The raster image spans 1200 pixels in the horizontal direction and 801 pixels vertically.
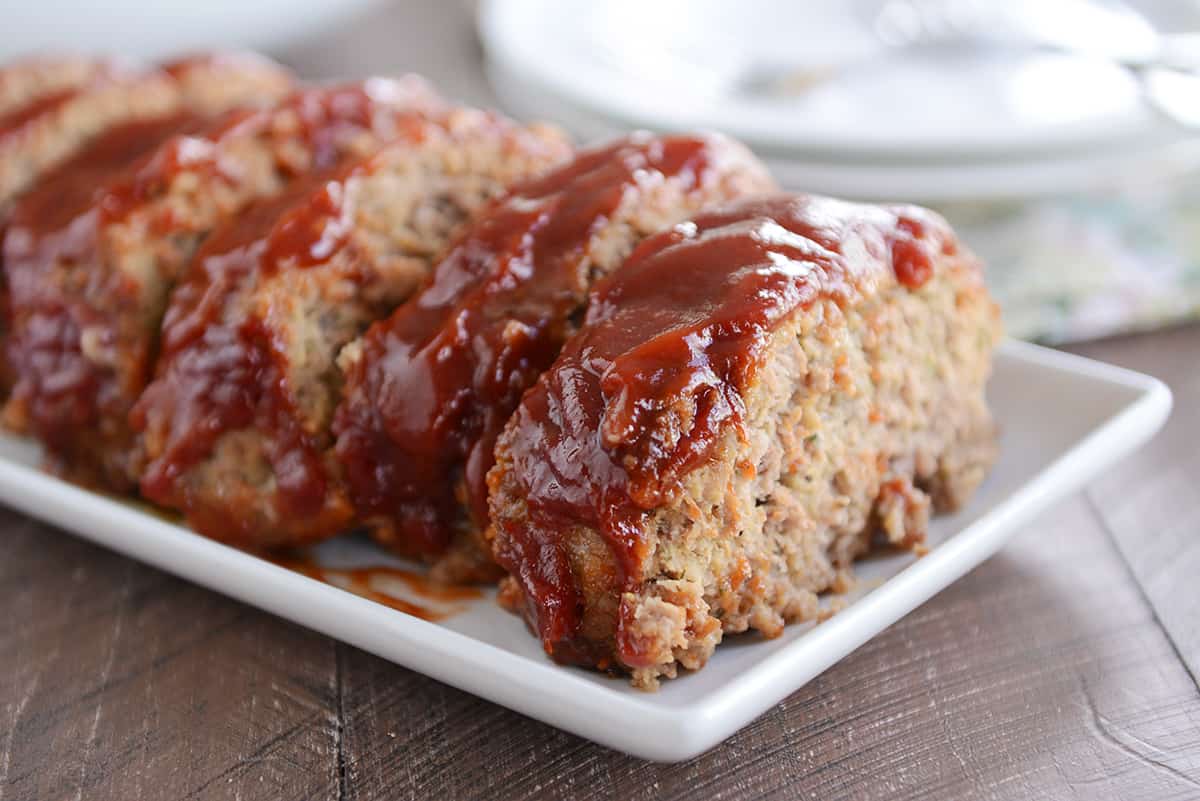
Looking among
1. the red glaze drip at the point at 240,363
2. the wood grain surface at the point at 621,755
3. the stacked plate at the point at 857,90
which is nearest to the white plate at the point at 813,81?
the stacked plate at the point at 857,90

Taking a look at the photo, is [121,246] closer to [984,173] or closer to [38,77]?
[38,77]

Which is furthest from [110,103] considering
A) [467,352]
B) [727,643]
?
[727,643]

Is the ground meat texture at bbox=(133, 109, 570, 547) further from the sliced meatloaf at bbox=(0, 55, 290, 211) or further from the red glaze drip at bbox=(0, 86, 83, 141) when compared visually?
the red glaze drip at bbox=(0, 86, 83, 141)

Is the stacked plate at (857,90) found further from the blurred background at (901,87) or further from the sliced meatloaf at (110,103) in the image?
the sliced meatloaf at (110,103)

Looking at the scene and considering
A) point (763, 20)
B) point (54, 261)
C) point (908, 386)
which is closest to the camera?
point (908, 386)

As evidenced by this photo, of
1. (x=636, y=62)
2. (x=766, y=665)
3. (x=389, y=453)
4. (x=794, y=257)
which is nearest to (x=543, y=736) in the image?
(x=766, y=665)

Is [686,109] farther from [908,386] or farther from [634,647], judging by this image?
[634,647]

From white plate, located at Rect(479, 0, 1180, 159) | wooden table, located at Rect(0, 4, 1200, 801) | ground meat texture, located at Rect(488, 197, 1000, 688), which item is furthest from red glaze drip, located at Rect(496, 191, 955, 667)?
white plate, located at Rect(479, 0, 1180, 159)
